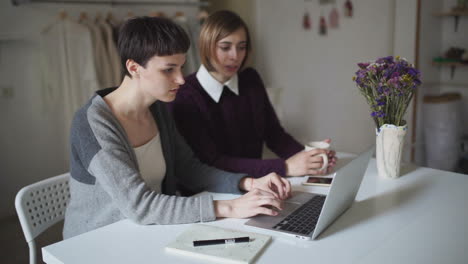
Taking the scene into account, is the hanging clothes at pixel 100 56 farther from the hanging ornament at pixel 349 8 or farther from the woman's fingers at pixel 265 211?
the woman's fingers at pixel 265 211

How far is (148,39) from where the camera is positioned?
1.28m

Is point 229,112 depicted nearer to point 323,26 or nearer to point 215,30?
point 215,30

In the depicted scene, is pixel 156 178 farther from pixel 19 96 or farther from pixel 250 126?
pixel 19 96

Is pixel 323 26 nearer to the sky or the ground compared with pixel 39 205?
nearer to the sky

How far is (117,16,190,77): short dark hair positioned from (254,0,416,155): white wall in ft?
8.53

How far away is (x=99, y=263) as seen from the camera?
954 millimetres

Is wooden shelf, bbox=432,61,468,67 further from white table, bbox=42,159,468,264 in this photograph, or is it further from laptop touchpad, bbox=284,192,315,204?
laptop touchpad, bbox=284,192,315,204

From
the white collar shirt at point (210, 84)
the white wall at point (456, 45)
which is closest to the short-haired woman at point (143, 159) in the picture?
the white collar shirt at point (210, 84)

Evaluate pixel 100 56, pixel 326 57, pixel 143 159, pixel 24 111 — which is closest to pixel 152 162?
pixel 143 159

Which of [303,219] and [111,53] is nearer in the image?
[303,219]

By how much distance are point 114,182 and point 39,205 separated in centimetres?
45

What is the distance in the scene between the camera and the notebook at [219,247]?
0.95 m

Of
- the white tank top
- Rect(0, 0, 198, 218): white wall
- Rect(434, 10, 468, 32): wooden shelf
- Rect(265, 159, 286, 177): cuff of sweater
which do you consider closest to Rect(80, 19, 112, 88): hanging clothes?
Rect(0, 0, 198, 218): white wall

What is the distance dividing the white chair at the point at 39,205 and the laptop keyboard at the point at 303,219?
0.81 metres
